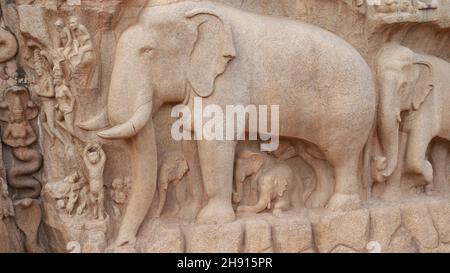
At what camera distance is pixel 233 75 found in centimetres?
345

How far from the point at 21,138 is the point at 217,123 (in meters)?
0.99

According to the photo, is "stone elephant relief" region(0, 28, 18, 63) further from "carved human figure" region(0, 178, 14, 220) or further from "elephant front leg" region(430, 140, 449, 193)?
"elephant front leg" region(430, 140, 449, 193)

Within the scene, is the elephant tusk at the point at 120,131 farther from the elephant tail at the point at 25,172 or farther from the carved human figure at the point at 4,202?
the carved human figure at the point at 4,202

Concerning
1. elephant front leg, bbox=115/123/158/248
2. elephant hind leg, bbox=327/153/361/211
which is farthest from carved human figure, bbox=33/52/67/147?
elephant hind leg, bbox=327/153/361/211

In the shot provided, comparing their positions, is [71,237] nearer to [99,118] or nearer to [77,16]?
[99,118]

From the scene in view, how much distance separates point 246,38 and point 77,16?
785mm

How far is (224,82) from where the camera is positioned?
344cm

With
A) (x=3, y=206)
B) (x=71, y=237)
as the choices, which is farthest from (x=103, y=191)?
(x=3, y=206)

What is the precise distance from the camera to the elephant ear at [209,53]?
3410 millimetres

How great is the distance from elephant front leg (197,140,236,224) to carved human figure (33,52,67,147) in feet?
2.29

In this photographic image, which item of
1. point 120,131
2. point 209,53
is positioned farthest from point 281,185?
point 120,131

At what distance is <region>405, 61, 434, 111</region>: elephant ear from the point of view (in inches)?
146

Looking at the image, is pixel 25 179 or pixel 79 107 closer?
pixel 79 107

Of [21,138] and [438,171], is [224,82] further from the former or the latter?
[438,171]
